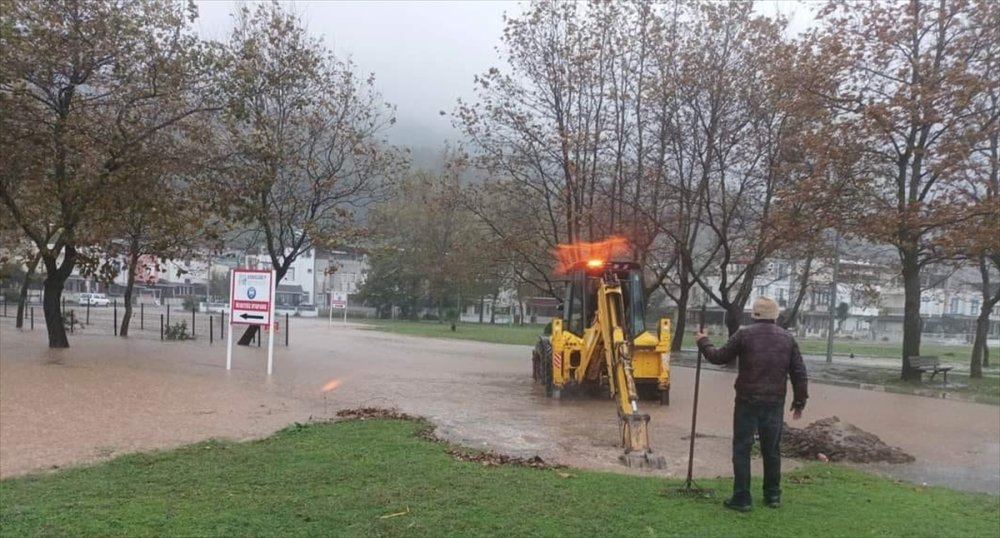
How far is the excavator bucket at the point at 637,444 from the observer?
30.1 feet

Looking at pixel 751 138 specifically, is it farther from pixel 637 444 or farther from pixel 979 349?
pixel 637 444

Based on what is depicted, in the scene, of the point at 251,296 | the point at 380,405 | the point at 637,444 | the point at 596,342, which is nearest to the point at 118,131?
the point at 251,296

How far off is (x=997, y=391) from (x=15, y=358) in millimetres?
26443

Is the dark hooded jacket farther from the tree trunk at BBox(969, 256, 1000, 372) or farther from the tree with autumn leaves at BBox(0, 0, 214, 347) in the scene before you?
the tree trunk at BBox(969, 256, 1000, 372)

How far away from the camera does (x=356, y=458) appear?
8.38m

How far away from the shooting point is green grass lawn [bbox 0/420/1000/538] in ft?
18.0

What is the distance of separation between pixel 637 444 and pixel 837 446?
2.95m

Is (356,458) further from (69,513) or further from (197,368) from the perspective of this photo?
(197,368)

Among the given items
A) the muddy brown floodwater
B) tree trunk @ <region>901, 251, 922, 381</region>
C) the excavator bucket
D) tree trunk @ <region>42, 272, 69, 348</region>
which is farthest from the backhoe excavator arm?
tree trunk @ <region>42, 272, 69, 348</region>

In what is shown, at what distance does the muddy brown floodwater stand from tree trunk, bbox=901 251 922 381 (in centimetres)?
397

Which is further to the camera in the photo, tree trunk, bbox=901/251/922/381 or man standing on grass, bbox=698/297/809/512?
tree trunk, bbox=901/251/922/381

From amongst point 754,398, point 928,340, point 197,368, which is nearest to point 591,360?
point 754,398

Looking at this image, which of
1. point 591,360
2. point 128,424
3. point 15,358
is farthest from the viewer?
point 15,358

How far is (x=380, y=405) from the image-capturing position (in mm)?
14391
